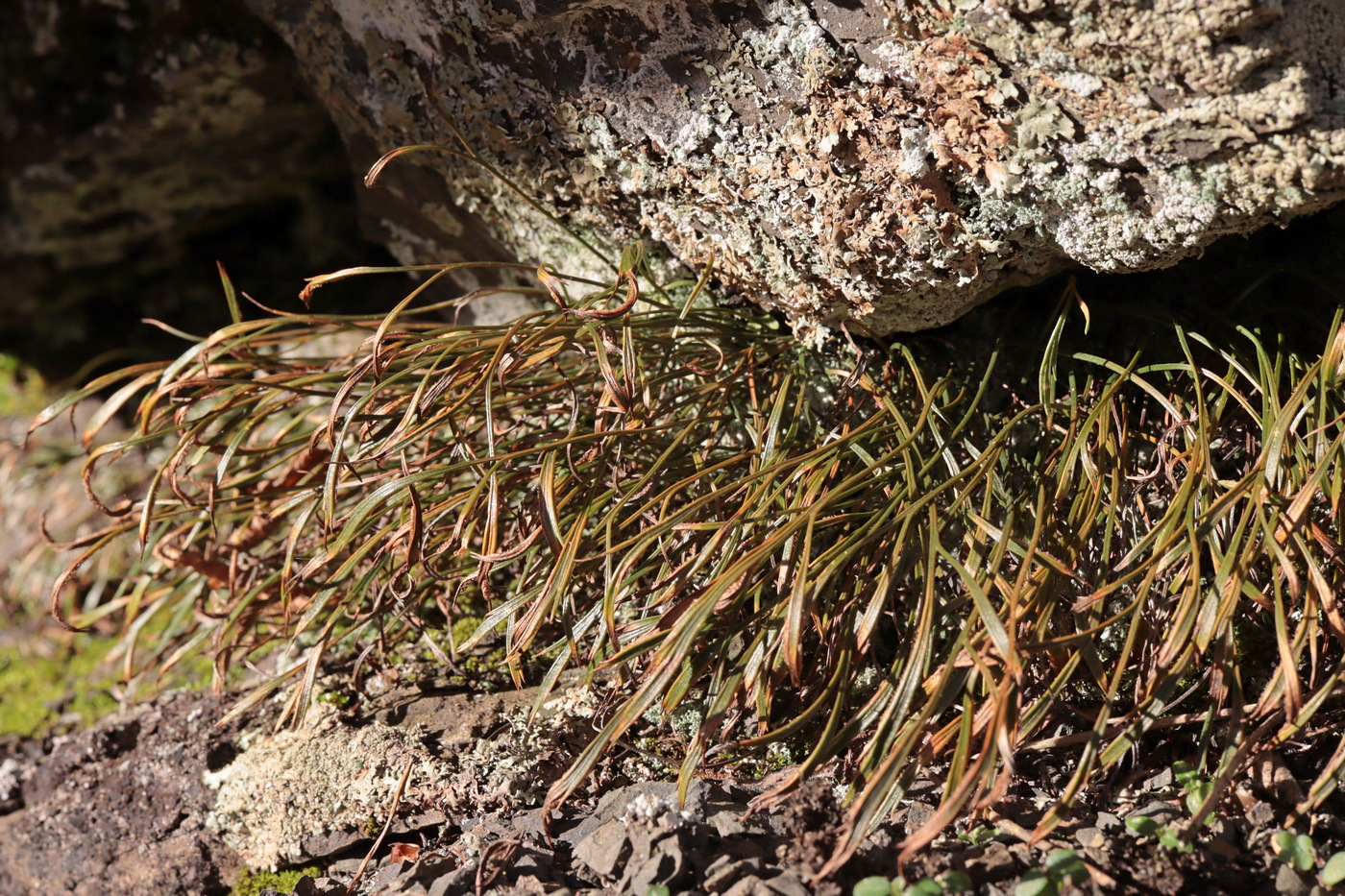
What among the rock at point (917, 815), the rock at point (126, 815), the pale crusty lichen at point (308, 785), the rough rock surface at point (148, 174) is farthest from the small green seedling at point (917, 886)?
the rough rock surface at point (148, 174)

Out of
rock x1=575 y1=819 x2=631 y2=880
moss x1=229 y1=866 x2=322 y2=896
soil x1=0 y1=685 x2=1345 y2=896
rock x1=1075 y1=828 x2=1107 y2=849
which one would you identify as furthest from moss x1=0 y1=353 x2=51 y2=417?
rock x1=1075 y1=828 x2=1107 y2=849

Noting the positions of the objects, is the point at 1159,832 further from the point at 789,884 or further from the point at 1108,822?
the point at 789,884

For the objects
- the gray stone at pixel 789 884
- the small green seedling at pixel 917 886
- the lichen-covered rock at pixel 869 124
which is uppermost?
the lichen-covered rock at pixel 869 124

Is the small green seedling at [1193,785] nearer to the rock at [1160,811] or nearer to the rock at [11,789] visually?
the rock at [1160,811]

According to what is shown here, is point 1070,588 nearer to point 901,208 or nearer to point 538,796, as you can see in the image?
point 901,208

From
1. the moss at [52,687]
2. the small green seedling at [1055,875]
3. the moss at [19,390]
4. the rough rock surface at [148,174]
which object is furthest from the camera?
the moss at [19,390]

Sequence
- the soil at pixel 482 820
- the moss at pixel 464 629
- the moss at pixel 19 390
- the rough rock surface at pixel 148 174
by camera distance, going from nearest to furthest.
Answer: the soil at pixel 482 820 < the moss at pixel 464 629 < the rough rock surface at pixel 148 174 < the moss at pixel 19 390

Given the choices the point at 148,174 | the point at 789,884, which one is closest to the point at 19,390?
the point at 148,174

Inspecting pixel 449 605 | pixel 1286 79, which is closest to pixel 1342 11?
pixel 1286 79
